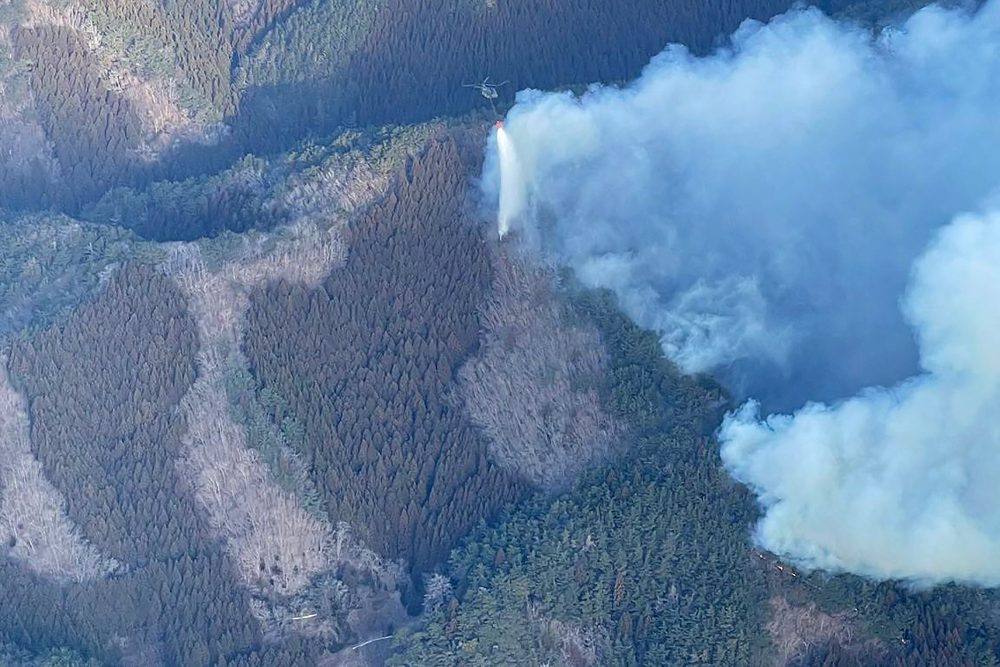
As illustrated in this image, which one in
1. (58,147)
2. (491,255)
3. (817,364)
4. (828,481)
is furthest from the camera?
(58,147)

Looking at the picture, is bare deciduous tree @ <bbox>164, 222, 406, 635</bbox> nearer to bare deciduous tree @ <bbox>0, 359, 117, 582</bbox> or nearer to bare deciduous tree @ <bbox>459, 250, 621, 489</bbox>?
bare deciduous tree @ <bbox>0, 359, 117, 582</bbox>

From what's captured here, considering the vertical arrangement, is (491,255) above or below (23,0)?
below

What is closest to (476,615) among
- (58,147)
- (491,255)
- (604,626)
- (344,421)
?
(604,626)

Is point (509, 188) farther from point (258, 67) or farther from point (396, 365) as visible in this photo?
point (258, 67)

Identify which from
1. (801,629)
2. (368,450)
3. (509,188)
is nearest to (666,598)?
(801,629)

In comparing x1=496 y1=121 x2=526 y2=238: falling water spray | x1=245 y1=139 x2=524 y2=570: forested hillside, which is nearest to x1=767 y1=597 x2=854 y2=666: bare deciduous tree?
x1=245 y1=139 x2=524 y2=570: forested hillside

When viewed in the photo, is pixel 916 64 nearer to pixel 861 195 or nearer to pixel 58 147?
pixel 861 195
